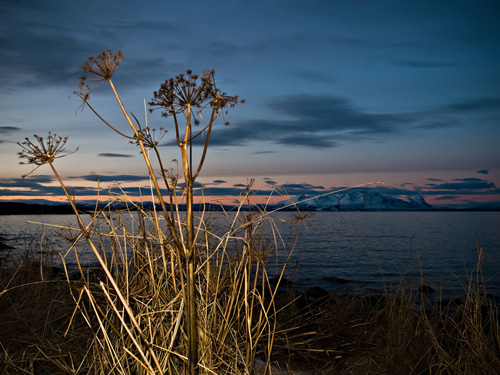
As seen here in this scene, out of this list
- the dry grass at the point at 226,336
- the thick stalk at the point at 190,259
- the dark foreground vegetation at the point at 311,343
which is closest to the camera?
the thick stalk at the point at 190,259

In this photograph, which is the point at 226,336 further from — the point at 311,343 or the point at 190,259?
the point at 311,343

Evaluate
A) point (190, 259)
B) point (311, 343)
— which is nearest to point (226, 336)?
point (190, 259)

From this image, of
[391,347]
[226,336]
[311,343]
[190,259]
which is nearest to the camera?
[190,259]

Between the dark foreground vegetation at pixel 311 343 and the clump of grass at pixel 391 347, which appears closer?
the dark foreground vegetation at pixel 311 343

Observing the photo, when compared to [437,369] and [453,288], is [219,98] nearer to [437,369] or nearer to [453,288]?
[437,369]

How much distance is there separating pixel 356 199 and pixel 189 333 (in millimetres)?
171349

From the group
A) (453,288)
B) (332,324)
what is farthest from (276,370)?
(453,288)

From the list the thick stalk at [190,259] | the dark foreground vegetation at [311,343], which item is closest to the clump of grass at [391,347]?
the dark foreground vegetation at [311,343]

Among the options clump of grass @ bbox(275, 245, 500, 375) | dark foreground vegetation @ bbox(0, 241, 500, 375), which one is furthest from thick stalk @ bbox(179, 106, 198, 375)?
clump of grass @ bbox(275, 245, 500, 375)

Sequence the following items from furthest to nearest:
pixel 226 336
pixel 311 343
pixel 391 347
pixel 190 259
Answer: pixel 311 343, pixel 391 347, pixel 226 336, pixel 190 259

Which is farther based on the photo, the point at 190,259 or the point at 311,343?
the point at 311,343

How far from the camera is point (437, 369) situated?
4.27 m

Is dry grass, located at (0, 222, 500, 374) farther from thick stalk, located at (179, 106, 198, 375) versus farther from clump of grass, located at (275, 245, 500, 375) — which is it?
thick stalk, located at (179, 106, 198, 375)

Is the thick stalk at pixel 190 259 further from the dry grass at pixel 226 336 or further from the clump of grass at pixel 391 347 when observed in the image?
the clump of grass at pixel 391 347
